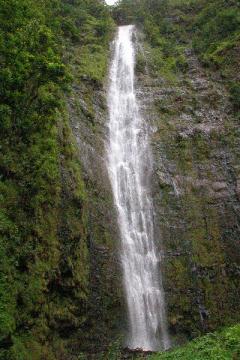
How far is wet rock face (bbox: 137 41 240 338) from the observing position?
658 inches

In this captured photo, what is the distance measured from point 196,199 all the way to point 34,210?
859cm

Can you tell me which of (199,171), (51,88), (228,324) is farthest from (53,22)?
(228,324)

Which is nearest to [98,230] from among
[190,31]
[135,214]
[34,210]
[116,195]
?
[135,214]

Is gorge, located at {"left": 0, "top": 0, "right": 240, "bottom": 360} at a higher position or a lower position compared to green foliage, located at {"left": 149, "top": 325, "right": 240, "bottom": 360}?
higher

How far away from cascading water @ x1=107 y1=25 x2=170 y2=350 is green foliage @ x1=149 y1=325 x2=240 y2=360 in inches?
101

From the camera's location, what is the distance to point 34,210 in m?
13.0

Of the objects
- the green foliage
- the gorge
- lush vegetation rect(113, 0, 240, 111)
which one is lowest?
the green foliage

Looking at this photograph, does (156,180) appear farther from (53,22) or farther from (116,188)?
(53,22)

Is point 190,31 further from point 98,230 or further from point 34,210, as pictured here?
point 34,210

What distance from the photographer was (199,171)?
20.0 m

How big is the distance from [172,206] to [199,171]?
235 cm

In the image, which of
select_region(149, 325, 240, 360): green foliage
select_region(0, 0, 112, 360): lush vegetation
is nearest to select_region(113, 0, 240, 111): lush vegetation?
select_region(0, 0, 112, 360): lush vegetation

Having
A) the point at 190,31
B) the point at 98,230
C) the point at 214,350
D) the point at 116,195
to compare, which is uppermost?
the point at 190,31

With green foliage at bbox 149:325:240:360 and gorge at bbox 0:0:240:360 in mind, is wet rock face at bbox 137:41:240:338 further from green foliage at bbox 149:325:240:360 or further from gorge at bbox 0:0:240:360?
green foliage at bbox 149:325:240:360
